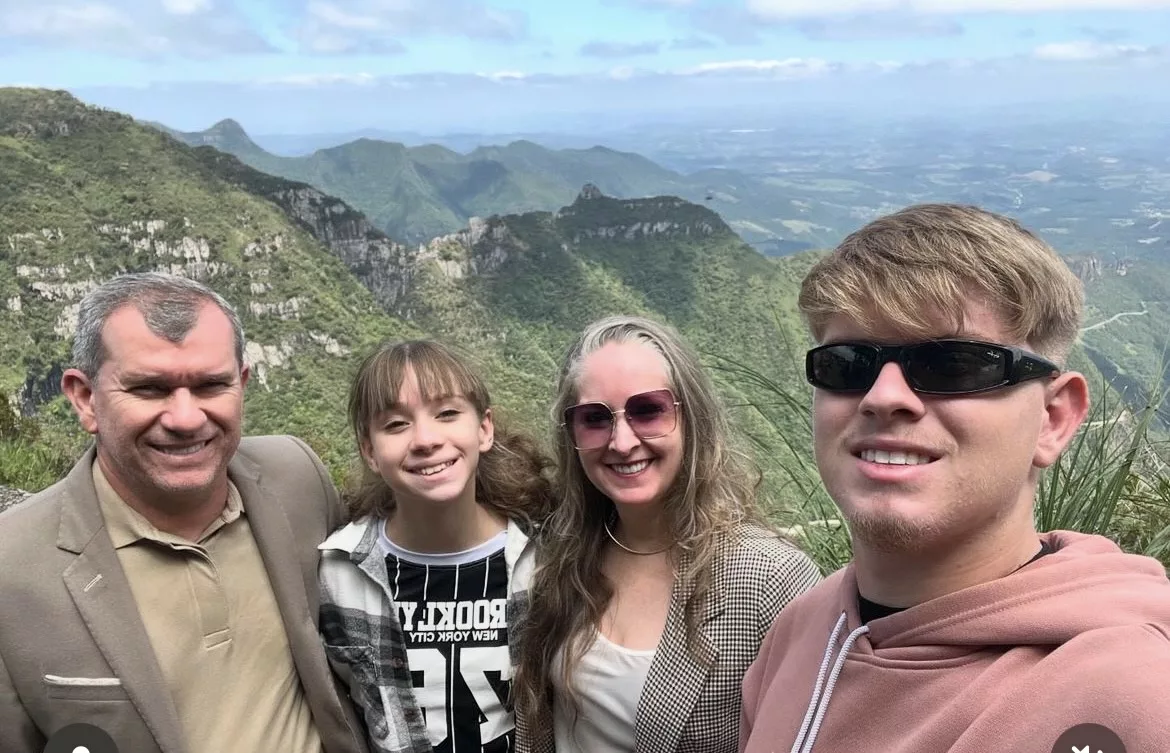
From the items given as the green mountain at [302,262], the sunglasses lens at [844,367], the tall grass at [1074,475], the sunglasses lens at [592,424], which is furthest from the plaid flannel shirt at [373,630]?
the green mountain at [302,262]

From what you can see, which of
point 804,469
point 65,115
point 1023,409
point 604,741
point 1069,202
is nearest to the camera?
point 1023,409

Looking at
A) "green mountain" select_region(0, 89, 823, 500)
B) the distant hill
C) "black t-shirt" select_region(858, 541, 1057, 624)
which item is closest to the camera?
"black t-shirt" select_region(858, 541, 1057, 624)

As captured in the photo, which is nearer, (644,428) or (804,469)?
(644,428)

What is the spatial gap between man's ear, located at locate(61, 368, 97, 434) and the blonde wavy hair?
4.65 ft

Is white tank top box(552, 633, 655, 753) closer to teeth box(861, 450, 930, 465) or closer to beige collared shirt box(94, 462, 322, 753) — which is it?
beige collared shirt box(94, 462, 322, 753)

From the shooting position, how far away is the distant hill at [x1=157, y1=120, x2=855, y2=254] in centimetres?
12631

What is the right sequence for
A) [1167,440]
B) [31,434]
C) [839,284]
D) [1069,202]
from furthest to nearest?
[1069,202] < [31,434] < [1167,440] < [839,284]

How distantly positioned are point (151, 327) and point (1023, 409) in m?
2.28

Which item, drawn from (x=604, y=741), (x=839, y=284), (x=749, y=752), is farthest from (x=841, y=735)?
(x=604, y=741)

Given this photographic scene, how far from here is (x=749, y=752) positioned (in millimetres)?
1564

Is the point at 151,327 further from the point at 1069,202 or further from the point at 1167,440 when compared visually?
the point at 1069,202

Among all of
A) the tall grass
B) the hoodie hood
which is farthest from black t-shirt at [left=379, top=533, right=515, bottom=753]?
the hoodie hood
